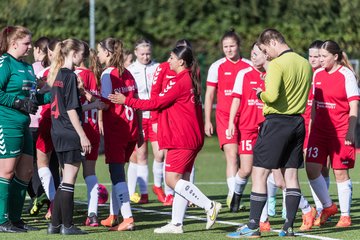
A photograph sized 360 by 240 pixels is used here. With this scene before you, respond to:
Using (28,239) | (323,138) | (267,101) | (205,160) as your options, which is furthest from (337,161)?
(205,160)

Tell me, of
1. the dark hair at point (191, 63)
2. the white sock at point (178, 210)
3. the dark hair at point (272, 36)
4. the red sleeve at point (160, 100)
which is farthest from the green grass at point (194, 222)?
the dark hair at point (272, 36)

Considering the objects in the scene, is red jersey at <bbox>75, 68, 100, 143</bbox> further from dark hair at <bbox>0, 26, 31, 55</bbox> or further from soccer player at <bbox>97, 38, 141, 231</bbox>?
dark hair at <bbox>0, 26, 31, 55</bbox>

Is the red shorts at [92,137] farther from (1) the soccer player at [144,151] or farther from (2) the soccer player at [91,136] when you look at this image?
(1) the soccer player at [144,151]

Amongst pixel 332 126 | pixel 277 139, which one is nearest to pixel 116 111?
pixel 277 139

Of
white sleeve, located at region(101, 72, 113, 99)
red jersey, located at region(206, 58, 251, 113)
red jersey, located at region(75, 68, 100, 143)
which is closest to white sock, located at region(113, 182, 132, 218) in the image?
red jersey, located at region(75, 68, 100, 143)

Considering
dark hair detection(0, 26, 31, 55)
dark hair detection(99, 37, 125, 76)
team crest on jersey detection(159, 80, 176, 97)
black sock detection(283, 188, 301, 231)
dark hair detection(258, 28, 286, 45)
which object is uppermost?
dark hair detection(258, 28, 286, 45)

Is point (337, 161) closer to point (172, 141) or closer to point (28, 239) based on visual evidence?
point (172, 141)

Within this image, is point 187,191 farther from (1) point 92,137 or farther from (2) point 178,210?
(1) point 92,137

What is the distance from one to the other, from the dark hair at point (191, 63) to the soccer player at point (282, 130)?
781 mm

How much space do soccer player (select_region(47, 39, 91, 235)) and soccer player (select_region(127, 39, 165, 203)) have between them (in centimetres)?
352

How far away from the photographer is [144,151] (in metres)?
14.3

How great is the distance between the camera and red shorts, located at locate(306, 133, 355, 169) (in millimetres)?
11352

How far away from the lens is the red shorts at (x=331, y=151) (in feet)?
37.2

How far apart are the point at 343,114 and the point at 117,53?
2546mm
